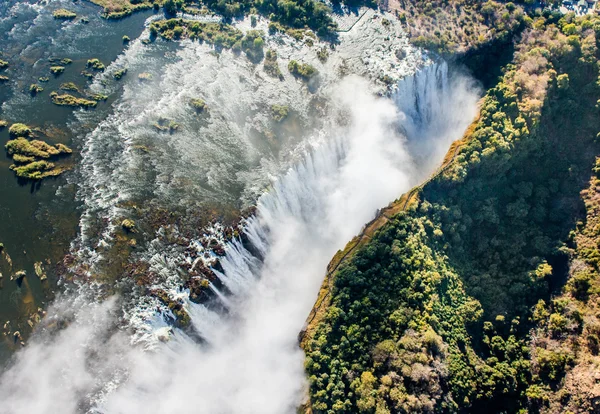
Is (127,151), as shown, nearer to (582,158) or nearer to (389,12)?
(389,12)

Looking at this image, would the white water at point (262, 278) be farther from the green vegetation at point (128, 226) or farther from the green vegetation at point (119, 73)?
the green vegetation at point (119, 73)

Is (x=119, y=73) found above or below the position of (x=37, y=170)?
above

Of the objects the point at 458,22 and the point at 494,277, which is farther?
Answer: the point at 458,22

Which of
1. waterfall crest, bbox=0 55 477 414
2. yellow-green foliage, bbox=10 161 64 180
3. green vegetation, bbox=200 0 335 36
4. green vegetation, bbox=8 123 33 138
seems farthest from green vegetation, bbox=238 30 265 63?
yellow-green foliage, bbox=10 161 64 180

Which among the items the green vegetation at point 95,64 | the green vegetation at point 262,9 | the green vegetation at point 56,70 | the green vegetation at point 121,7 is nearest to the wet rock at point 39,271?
the green vegetation at point 56,70

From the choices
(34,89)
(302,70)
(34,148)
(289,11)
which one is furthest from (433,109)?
(34,89)

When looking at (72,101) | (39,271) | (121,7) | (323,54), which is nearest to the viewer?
(39,271)

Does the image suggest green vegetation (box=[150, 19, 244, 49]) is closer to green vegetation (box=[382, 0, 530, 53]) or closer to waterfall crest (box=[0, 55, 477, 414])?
waterfall crest (box=[0, 55, 477, 414])

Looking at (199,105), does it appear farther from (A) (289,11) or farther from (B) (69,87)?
(A) (289,11)
